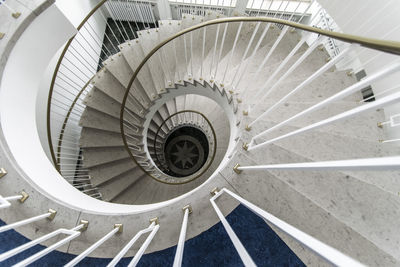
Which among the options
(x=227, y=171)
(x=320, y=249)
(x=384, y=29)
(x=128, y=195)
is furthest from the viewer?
(x=128, y=195)

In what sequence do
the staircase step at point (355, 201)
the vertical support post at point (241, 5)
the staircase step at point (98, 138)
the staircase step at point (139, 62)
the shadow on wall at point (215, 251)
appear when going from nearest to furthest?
1. the staircase step at point (355, 201)
2. the shadow on wall at point (215, 251)
3. the staircase step at point (98, 138)
4. the staircase step at point (139, 62)
5. the vertical support post at point (241, 5)

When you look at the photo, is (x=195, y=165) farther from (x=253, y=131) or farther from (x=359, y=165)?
(x=359, y=165)

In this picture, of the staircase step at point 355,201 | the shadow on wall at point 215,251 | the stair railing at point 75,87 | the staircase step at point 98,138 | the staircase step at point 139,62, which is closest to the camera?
the staircase step at point 355,201

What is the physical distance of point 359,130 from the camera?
8.57 feet

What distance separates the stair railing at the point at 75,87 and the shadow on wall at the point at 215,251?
74.8 inches

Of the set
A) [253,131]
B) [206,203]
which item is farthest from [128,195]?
[253,131]

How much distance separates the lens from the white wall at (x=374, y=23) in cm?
313

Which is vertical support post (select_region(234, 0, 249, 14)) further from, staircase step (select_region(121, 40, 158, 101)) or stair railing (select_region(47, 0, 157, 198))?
staircase step (select_region(121, 40, 158, 101))

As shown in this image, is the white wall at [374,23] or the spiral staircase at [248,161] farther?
the white wall at [374,23]

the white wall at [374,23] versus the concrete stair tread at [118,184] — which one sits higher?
the white wall at [374,23]

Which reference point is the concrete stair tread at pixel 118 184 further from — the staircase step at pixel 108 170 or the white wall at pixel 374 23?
the white wall at pixel 374 23

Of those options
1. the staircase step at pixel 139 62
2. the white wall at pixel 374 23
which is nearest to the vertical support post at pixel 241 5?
the white wall at pixel 374 23

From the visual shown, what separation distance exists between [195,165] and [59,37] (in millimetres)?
6909

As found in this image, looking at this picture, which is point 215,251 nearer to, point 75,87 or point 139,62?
point 139,62
